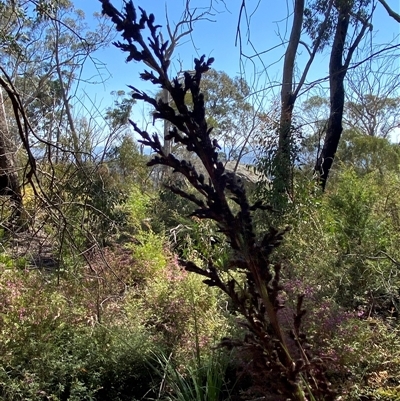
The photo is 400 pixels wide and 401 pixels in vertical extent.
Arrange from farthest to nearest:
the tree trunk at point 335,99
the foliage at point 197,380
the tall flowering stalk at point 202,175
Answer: the tree trunk at point 335,99
the foliage at point 197,380
the tall flowering stalk at point 202,175

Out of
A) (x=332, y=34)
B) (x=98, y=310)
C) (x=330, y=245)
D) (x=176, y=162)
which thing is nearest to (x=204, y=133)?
(x=176, y=162)

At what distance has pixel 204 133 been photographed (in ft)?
2.25

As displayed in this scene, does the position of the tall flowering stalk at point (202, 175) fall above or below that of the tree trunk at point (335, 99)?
below

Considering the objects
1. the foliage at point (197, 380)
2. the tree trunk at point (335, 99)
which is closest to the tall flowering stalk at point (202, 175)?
the foliage at point (197, 380)

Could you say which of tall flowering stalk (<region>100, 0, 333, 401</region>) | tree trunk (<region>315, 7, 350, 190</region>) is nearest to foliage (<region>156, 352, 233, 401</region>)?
tall flowering stalk (<region>100, 0, 333, 401</region>)

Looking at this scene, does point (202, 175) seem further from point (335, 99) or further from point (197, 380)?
point (335, 99)

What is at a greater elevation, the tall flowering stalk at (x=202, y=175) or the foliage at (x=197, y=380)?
the tall flowering stalk at (x=202, y=175)

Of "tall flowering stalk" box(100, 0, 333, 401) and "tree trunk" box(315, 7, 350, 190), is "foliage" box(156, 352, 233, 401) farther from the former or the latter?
"tree trunk" box(315, 7, 350, 190)

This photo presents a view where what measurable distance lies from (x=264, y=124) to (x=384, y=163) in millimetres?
4773

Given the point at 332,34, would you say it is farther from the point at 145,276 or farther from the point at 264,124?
the point at 145,276

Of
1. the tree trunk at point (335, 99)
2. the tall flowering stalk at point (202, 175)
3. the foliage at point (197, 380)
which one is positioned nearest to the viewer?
the tall flowering stalk at point (202, 175)

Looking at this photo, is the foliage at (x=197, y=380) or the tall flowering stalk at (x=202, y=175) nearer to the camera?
the tall flowering stalk at (x=202, y=175)

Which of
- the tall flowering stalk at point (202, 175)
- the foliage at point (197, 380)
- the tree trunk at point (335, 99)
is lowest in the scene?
the foliage at point (197, 380)

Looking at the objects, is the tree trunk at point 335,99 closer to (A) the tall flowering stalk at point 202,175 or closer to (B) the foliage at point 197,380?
(B) the foliage at point 197,380
